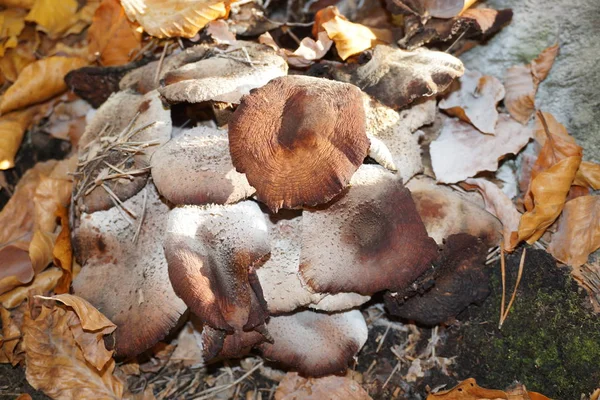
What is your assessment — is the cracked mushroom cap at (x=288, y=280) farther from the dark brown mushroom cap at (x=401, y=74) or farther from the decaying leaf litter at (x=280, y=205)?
the dark brown mushroom cap at (x=401, y=74)

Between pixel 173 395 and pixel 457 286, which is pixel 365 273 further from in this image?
pixel 173 395

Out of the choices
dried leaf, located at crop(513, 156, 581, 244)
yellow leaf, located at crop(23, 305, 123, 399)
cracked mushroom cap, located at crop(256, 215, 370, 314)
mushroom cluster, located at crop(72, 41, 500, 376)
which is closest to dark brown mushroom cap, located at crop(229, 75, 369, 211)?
mushroom cluster, located at crop(72, 41, 500, 376)

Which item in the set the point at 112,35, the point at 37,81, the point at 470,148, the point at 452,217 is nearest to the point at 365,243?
the point at 452,217

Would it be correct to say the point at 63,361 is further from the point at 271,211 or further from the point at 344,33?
the point at 344,33

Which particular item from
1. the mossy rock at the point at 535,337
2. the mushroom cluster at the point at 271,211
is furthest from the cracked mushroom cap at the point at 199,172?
the mossy rock at the point at 535,337

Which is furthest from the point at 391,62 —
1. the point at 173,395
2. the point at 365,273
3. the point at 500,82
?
the point at 173,395

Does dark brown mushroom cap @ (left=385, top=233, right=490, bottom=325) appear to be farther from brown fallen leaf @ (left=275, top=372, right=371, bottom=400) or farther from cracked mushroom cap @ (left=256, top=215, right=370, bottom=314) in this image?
brown fallen leaf @ (left=275, top=372, right=371, bottom=400)
